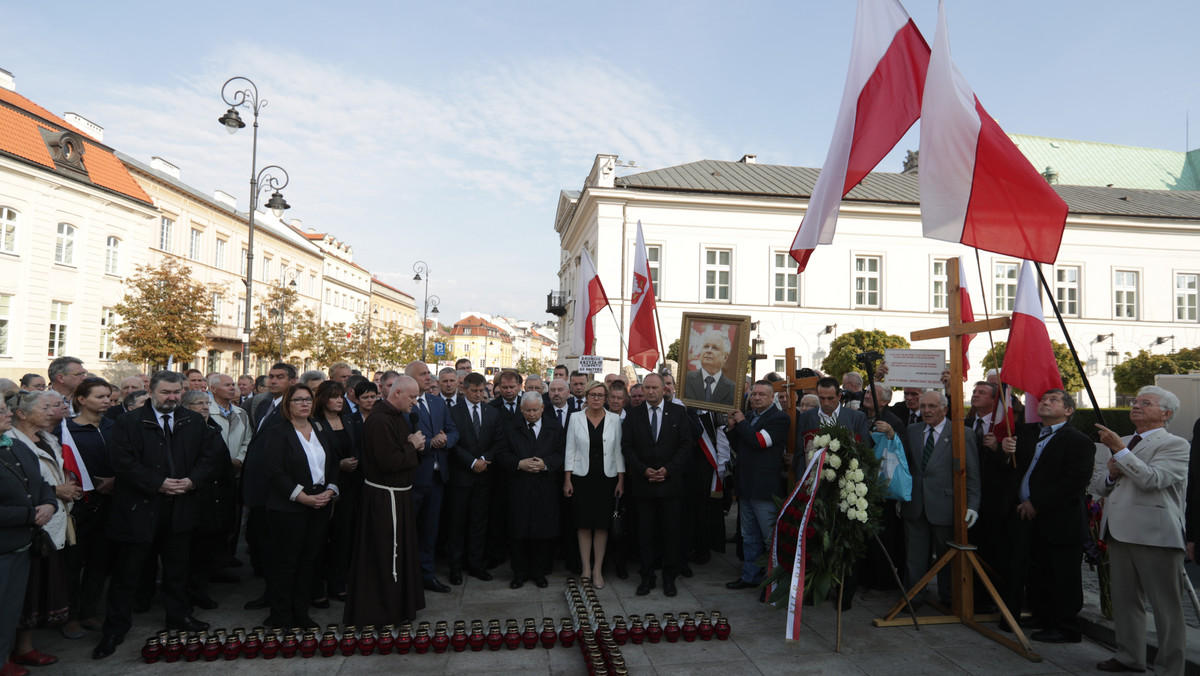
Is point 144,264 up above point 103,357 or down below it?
above

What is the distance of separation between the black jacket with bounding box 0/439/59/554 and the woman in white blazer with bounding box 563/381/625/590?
4.24 m

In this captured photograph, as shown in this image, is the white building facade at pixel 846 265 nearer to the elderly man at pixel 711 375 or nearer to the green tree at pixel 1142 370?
the green tree at pixel 1142 370

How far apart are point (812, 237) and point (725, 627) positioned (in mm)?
3403

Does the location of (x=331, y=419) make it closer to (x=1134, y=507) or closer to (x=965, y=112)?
(x=965, y=112)

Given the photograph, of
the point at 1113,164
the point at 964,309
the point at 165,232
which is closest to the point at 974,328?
the point at 964,309

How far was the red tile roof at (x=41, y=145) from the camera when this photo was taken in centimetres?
2756

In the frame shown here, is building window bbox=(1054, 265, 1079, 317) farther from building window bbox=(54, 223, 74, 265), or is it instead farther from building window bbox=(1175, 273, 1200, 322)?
building window bbox=(54, 223, 74, 265)

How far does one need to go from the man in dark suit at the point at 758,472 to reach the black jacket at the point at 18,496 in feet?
18.8

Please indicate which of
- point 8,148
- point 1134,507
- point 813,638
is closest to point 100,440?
point 813,638

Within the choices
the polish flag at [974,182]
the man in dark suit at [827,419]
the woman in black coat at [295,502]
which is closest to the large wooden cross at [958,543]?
the polish flag at [974,182]

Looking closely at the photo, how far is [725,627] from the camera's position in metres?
5.57

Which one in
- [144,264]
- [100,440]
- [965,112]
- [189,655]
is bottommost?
[189,655]

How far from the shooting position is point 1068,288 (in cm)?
3769

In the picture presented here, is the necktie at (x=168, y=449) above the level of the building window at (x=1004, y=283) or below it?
below
